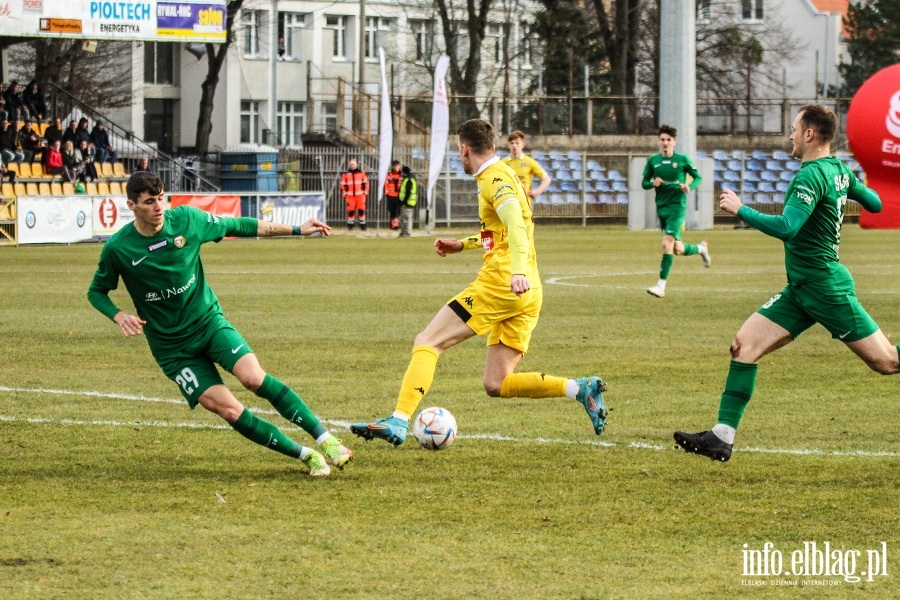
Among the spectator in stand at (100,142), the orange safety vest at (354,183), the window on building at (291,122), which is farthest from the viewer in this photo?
the window on building at (291,122)

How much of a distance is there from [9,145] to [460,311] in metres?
27.0

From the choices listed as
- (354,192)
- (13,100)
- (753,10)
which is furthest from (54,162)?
(753,10)

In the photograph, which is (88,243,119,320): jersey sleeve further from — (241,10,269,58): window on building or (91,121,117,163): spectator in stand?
(241,10,269,58): window on building

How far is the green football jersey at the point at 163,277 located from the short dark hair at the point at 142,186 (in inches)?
8.7

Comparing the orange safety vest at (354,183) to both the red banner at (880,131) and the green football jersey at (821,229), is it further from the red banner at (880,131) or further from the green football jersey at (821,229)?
the green football jersey at (821,229)

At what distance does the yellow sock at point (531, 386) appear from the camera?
7477 mm

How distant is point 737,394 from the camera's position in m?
6.98

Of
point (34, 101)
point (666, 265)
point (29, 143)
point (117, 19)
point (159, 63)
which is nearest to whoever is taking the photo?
point (666, 265)

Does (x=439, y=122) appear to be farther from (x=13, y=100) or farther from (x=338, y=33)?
(x=338, y=33)

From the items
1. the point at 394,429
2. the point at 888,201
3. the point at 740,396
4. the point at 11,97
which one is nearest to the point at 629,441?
the point at 740,396

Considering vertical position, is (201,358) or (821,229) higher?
(821,229)

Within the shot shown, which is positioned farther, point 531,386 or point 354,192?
point 354,192

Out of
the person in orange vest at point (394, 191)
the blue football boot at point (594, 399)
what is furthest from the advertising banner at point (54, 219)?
the blue football boot at point (594, 399)

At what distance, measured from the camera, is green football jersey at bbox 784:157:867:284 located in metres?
6.71
